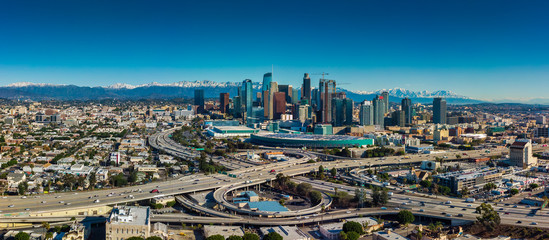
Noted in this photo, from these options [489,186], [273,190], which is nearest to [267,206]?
[273,190]

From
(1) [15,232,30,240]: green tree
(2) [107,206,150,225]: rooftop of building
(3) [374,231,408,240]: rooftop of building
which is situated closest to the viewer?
(1) [15,232,30,240]: green tree

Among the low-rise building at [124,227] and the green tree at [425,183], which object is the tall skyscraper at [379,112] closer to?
the green tree at [425,183]

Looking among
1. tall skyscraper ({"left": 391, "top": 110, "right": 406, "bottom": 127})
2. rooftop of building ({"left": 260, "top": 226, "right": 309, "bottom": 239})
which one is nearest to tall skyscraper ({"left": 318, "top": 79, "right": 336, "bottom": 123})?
tall skyscraper ({"left": 391, "top": 110, "right": 406, "bottom": 127})

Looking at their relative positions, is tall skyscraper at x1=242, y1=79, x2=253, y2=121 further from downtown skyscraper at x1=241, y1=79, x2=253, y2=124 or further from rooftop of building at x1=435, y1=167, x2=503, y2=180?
rooftop of building at x1=435, y1=167, x2=503, y2=180

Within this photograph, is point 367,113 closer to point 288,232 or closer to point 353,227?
point 353,227

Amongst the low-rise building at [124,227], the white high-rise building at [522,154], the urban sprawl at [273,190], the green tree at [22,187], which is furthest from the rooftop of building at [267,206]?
the white high-rise building at [522,154]

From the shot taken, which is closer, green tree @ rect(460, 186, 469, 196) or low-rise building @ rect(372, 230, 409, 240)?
low-rise building @ rect(372, 230, 409, 240)

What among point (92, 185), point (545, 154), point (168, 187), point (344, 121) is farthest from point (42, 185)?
point (344, 121)

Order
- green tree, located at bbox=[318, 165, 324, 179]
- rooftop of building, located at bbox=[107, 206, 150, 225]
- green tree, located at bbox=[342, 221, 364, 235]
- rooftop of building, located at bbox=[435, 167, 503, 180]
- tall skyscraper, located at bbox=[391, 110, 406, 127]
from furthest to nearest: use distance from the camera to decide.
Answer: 1. tall skyscraper, located at bbox=[391, 110, 406, 127]
2. green tree, located at bbox=[318, 165, 324, 179]
3. rooftop of building, located at bbox=[435, 167, 503, 180]
4. green tree, located at bbox=[342, 221, 364, 235]
5. rooftop of building, located at bbox=[107, 206, 150, 225]
